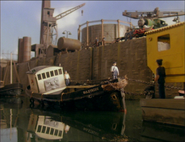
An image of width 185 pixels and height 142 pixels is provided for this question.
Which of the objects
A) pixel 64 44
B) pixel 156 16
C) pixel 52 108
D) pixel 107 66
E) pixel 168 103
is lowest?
pixel 52 108

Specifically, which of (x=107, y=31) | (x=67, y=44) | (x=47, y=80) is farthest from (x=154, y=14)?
(x=47, y=80)

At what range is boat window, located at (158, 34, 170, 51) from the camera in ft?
25.2

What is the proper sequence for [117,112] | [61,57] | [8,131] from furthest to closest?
1. [61,57]
2. [117,112]
3. [8,131]

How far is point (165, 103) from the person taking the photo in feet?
22.7

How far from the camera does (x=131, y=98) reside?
17578 millimetres

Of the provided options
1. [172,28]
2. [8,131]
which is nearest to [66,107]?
[8,131]

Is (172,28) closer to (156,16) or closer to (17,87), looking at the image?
(17,87)

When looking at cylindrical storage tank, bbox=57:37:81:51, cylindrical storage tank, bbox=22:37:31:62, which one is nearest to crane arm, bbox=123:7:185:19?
cylindrical storage tank, bbox=57:37:81:51

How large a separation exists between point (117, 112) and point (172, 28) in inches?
222

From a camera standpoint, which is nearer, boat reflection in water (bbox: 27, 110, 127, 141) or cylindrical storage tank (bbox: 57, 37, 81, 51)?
boat reflection in water (bbox: 27, 110, 127, 141)

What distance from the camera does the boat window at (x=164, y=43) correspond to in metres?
7.68

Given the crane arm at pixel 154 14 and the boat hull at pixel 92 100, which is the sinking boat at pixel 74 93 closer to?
the boat hull at pixel 92 100

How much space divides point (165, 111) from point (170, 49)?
2.34 meters

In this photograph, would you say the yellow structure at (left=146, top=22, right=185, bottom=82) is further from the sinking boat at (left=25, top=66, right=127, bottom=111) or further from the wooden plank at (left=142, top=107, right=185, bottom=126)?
the sinking boat at (left=25, top=66, right=127, bottom=111)
